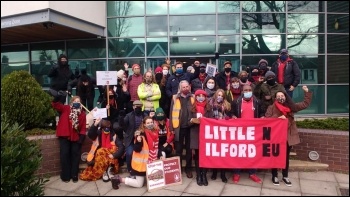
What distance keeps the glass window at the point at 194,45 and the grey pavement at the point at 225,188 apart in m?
6.87

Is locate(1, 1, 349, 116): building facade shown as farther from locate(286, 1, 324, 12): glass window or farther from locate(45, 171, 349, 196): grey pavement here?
locate(45, 171, 349, 196): grey pavement

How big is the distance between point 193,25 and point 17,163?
8.95 metres

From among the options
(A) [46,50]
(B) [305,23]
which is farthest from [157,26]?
(B) [305,23]

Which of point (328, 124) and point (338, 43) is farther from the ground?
point (338, 43)

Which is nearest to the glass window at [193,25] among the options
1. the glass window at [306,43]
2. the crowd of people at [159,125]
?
the glass window at [306,43]

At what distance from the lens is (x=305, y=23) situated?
451 inches

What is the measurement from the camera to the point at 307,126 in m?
6.23

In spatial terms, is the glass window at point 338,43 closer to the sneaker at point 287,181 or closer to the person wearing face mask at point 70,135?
the sneaker at point 287,181

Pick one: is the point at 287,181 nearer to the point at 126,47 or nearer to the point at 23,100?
the point at 23,100

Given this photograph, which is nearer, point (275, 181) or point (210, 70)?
point (275, 181)

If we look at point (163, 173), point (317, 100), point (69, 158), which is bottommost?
point (163, 173)

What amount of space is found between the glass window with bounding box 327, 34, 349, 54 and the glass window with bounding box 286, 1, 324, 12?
121 centimetres

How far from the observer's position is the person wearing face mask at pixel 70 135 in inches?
207

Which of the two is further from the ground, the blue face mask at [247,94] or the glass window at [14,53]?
the glass window at [14,53]
